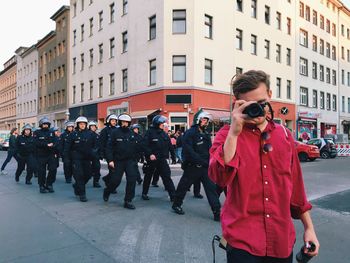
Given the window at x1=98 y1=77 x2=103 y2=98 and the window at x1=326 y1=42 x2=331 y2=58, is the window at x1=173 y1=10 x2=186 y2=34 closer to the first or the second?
the window at x1=98 y1=77 x2=103 y2=98

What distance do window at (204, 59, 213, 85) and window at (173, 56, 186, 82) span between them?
1706mm

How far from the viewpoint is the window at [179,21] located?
83.9 feet

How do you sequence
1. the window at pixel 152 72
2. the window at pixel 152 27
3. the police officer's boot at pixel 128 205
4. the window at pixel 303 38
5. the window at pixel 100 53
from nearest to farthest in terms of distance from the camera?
the police officer's boot at pixel 128 205
the window at pixel 152 72
the window at pixel 152 27
the window at pixel 100 53
the window at pixel 303 38

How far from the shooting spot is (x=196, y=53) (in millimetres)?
25250

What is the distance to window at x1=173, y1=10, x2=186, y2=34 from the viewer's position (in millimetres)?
25562

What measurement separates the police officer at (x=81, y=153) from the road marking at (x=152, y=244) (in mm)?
2909

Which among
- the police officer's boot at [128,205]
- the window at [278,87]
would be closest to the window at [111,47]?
the window at [278,87]

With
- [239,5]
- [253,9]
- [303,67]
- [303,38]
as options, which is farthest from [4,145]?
[303,38]

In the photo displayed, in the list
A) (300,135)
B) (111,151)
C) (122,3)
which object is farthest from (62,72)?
(111,151)

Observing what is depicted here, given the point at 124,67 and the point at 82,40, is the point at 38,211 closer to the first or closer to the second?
the point at 124,67

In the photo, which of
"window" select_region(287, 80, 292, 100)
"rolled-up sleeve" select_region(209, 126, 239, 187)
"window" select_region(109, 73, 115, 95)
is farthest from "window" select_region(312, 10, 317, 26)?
"rolled-up sleeve" select_region(209, 126, 239, 187)

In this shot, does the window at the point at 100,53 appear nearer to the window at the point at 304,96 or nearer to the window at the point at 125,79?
the window at the point at 125,79

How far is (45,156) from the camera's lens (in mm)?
9648

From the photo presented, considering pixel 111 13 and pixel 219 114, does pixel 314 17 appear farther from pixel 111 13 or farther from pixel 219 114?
pixel 111 13
